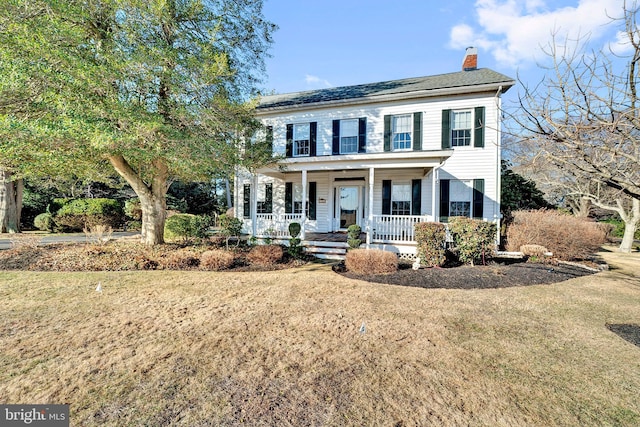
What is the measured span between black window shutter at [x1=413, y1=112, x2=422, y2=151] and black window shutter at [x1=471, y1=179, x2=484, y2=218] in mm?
2498

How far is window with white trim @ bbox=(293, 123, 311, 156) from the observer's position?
1259cm

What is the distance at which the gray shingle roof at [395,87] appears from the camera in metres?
10.5

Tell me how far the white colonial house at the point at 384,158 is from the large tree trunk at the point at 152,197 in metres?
3.24

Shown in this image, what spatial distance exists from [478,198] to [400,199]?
285cm

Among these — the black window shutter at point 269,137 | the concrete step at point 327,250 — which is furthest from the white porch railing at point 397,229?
A: the black window shutter at point 269,137

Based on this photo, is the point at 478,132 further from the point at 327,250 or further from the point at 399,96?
the point at 327,250

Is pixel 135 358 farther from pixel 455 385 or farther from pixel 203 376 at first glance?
pixel 455 385

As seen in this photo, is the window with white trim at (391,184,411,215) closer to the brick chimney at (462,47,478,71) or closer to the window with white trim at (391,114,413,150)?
the window with white trim at (391,114,413,150)

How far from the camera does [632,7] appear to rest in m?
2.88

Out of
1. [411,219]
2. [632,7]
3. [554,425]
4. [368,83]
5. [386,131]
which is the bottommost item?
[554,425]

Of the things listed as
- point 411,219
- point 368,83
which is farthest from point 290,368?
point 368,83

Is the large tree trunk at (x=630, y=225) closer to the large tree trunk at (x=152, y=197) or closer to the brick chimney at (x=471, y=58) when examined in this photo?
the brick chimney at (x=471, y=58)

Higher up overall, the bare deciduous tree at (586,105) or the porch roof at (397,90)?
the porch roof at (397,90)

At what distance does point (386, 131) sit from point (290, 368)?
10333 millimetres
